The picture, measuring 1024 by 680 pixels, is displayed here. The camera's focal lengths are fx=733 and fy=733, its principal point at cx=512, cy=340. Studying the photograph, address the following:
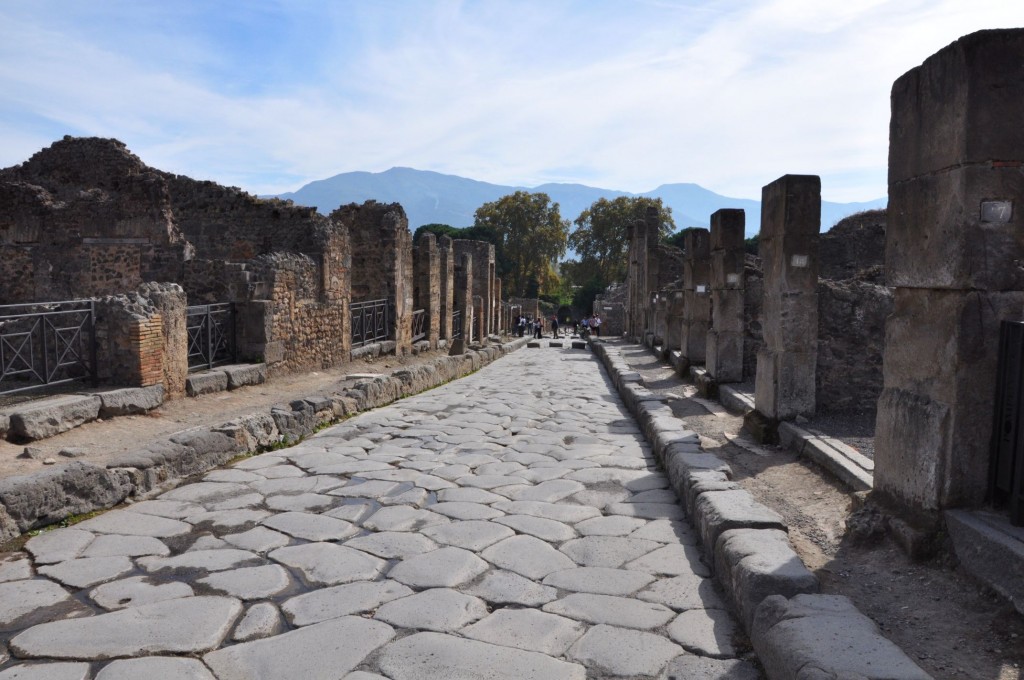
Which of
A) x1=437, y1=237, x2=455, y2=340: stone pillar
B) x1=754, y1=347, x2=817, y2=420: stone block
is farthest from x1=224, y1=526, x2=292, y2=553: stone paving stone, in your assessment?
x1=437, y1=237, x2=455, y2=340: stone pillar

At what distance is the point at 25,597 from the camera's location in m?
3.38

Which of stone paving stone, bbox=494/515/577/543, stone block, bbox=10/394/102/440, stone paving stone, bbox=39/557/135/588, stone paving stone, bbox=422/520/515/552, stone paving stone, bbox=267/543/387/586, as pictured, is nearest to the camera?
stone paving stone, bbox=39/557/135/588

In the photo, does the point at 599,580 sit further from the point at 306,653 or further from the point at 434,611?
the point at 306,653

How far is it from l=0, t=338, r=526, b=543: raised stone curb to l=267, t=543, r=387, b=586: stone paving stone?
1.50 metres

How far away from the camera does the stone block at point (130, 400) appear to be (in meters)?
6.99

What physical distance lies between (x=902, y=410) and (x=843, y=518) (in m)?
0.96

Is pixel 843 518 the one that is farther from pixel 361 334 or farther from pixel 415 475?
pixel 361 334

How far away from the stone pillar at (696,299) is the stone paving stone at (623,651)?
10.3m

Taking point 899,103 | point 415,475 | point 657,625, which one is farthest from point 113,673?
point 899,103

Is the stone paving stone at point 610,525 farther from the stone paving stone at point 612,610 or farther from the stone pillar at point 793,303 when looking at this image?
the stone pillar at point 793,303

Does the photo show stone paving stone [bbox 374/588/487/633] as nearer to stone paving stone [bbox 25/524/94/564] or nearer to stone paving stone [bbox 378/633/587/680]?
stone paving stone [bbox 378/633/587/680]

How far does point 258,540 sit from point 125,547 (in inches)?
27.6

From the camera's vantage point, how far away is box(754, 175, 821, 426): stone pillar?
7305 millimetres

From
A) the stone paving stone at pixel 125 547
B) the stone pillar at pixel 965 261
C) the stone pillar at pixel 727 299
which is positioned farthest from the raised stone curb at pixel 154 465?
the stone pillar at pixel 727 299
